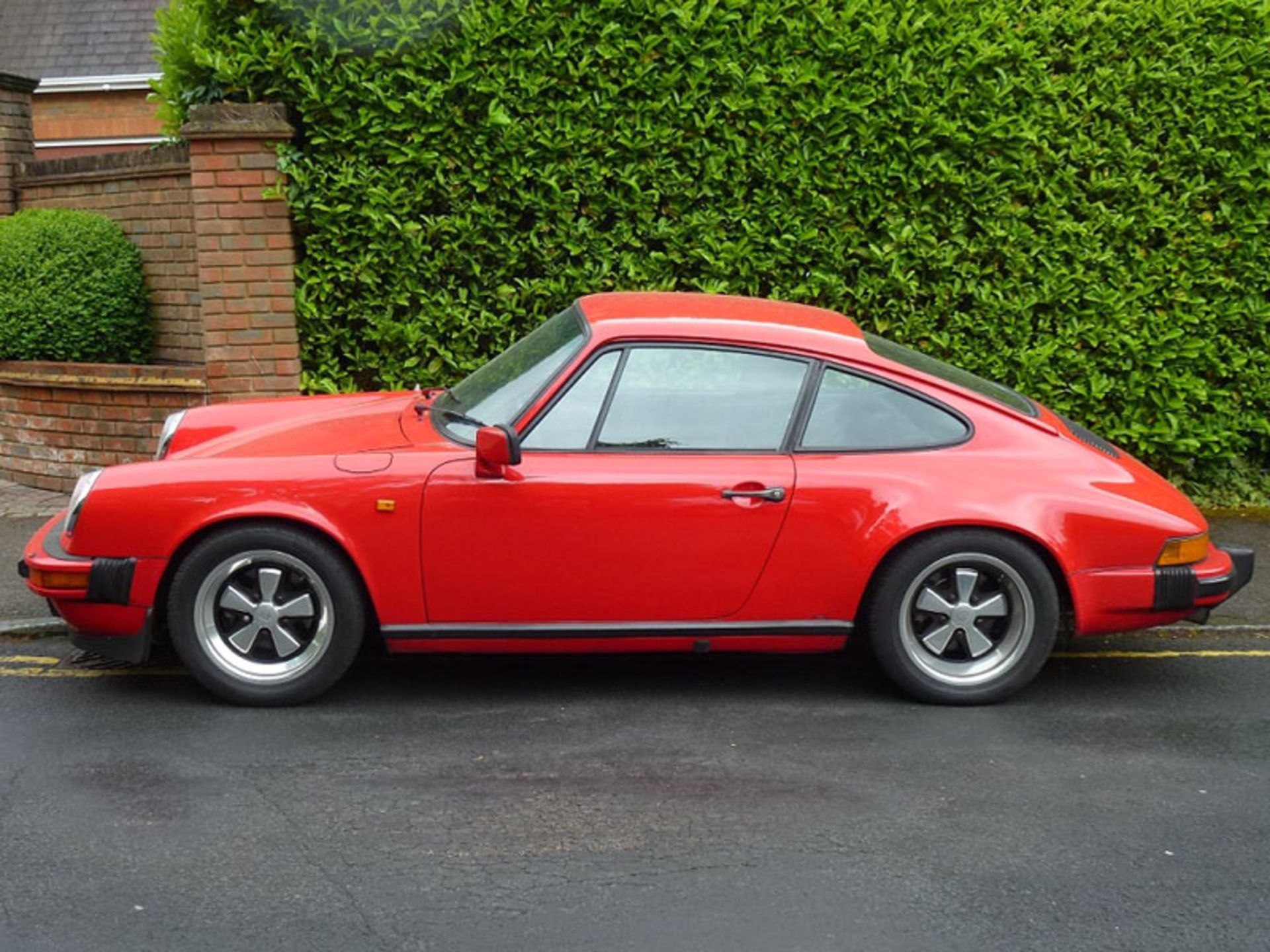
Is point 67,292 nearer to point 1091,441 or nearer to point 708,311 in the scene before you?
point 708,311

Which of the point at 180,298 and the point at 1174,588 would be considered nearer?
the point at 1174,588

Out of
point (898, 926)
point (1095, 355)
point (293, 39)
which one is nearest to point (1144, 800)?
point (898, 926)

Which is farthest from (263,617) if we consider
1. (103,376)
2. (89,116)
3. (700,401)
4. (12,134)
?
(89,116)

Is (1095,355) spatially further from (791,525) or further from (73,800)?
(73,800)

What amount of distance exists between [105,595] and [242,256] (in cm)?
362

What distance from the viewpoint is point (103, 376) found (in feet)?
28.5

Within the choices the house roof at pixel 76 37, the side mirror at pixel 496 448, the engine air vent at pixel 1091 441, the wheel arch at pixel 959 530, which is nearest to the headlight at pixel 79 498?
the side mirror at pixel 496 448

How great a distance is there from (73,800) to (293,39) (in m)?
4.87

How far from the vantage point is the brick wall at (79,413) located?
8531 mm

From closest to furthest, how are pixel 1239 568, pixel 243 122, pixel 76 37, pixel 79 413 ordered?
1. pixel 1239 568
2. pixel 243 122
3. pixel 79 413
4. pixel 76 37

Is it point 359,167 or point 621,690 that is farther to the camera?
point 359,167

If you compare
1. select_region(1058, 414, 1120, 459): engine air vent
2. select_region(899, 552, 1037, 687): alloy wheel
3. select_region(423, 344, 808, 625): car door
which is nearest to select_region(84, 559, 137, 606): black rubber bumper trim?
select_region(423, 344, 808, 625): car door

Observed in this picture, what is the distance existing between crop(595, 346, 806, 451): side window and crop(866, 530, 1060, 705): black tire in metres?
0.70

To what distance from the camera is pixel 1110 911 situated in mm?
3648
